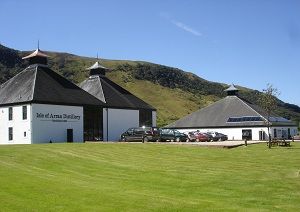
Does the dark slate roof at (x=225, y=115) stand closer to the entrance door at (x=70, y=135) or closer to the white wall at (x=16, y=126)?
the entrance door at (x=70, y=135)

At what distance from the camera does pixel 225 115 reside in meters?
78.8

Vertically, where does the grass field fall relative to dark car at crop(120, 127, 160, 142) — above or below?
below

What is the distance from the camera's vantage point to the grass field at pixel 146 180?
54.4ft

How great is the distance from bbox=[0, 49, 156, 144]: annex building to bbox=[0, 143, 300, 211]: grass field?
19.0 meters

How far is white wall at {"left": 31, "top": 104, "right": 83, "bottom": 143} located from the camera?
173 ft

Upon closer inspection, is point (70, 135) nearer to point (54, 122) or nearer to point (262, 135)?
point (54, 122)

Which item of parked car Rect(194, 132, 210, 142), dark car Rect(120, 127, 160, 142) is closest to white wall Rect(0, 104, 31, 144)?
dark car Rect(120, 127, 160, 142)

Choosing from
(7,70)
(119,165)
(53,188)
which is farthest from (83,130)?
(7,70)

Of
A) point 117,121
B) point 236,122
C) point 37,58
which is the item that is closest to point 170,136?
point 117,121

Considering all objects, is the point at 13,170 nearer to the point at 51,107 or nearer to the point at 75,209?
the point at 75,209

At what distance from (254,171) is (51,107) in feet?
110

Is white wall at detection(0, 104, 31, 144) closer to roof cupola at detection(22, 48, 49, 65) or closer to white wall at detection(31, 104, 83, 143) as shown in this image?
white wall at detection(31, 104, 83, 143)

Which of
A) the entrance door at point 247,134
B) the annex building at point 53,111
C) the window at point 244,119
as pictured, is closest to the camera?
the annex building at point 53,111

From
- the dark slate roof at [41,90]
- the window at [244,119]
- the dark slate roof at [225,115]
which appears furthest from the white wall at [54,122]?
the window at [244,119]
